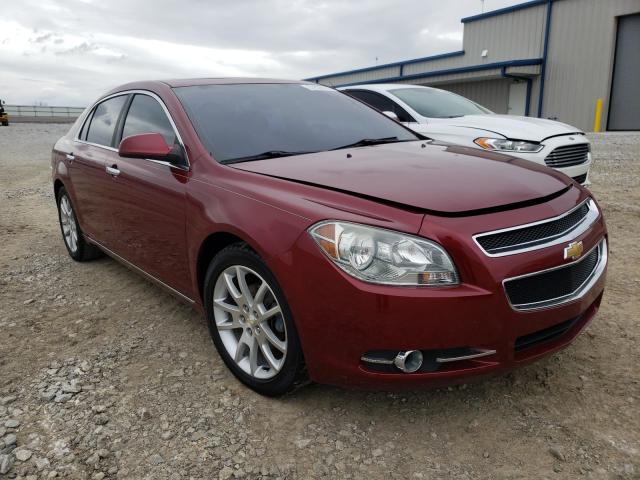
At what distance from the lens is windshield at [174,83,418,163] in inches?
117

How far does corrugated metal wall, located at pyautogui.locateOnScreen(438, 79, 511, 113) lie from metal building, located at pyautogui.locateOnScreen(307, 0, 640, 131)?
0.04m

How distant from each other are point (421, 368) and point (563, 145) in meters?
4.61

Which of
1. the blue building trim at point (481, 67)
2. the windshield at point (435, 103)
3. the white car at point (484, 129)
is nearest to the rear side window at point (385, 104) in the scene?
the white car at point (484, 129)

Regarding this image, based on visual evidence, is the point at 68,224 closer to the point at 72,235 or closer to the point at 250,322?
the point at 72,235

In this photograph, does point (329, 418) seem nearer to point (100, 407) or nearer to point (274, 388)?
point (274, 388)

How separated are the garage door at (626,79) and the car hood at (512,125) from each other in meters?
13.5

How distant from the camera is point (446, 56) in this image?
24688mm

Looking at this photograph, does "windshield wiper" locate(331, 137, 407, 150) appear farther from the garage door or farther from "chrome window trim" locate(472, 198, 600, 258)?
the garage door

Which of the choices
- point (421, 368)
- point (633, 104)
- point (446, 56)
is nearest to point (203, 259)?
point (421, 368)

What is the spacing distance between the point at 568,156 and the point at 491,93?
17.6 m

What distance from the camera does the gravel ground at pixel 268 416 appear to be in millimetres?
2150

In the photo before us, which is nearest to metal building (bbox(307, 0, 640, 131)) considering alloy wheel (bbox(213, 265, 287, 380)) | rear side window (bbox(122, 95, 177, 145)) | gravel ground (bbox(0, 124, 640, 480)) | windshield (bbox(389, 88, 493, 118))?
windshield (bbox(389, 88, 493, 118))

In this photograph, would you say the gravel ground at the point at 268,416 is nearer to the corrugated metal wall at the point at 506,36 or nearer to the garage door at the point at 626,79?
the garage door at the point at 626,79

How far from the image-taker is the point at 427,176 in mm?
2420
